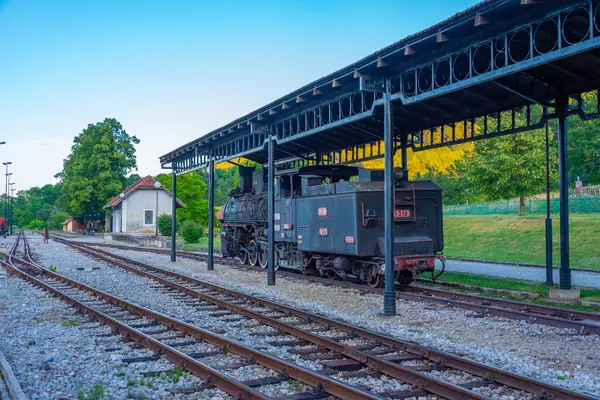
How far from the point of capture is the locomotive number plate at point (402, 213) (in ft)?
42.7

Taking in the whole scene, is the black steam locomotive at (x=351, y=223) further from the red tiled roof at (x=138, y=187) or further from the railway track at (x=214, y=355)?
the red tiled roof at (x=138, y=187)

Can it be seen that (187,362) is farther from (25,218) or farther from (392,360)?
(25,218)

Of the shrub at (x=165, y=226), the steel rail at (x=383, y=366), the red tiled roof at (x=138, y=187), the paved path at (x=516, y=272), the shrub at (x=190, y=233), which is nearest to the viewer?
the steel rail at (x=383, y=366)

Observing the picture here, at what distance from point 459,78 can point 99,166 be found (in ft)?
185

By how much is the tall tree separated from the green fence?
38.5 meters

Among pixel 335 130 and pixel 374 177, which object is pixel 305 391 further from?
pixel 335 130

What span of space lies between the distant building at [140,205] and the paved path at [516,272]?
35512 millimetres

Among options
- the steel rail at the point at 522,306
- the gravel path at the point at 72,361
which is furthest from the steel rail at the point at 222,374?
the steel rail at the point at 522,306

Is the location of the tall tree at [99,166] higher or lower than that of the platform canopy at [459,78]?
higher

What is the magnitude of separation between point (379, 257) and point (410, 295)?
1.37 meters

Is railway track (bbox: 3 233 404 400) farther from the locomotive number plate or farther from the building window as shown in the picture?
the building window

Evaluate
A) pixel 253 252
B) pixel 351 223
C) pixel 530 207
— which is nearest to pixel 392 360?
pixel 351 223

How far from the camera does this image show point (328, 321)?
8.69m

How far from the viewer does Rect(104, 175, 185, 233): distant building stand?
5234 centimetres
